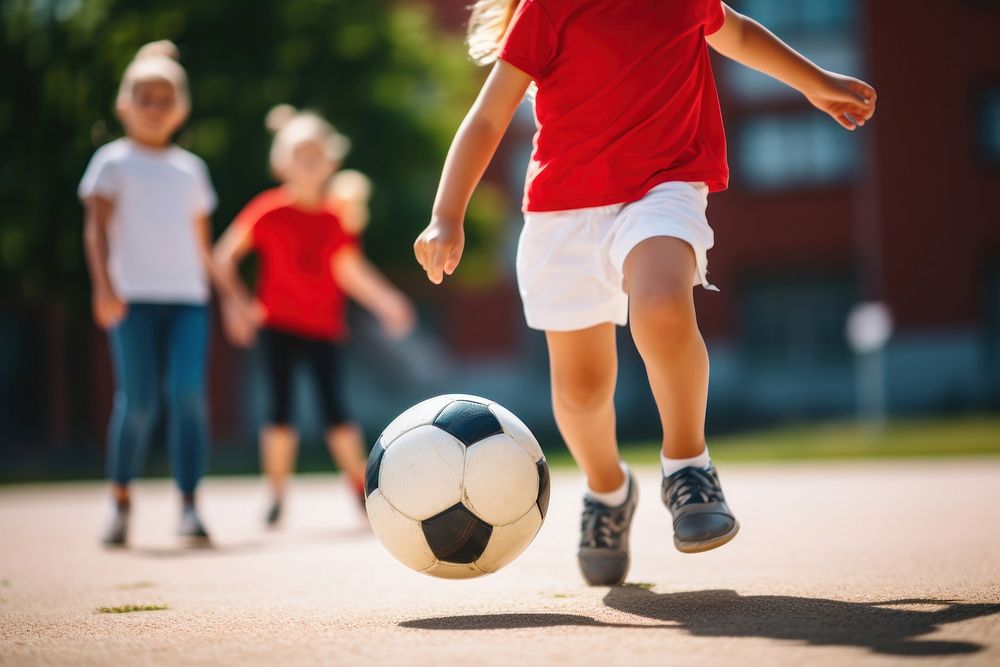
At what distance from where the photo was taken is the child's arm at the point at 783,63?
384cm

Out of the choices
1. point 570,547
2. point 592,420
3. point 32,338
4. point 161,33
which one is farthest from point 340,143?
point 32,338

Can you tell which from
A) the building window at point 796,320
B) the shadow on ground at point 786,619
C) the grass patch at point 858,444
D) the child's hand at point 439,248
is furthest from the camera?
the building window at point 796,320

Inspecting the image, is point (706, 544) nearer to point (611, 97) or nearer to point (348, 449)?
point (611, 97)

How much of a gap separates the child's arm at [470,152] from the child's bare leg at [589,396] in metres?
0.49

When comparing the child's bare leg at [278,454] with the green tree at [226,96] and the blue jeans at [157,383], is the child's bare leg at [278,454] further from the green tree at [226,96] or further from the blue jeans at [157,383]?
the green tree at [226,96]

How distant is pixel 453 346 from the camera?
93.7 ft

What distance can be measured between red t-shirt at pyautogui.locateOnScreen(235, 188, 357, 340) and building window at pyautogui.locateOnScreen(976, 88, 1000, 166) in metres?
22.5

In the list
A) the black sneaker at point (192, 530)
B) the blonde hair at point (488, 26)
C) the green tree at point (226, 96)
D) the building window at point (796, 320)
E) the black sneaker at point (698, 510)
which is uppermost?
the green tree at point (226, 96)

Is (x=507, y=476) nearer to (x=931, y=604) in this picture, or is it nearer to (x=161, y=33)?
(x=931, y=604)

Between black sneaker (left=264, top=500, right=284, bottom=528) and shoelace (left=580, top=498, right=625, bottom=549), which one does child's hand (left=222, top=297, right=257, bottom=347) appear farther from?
shoelace (left=580, top=498, right=625, bottom=549)

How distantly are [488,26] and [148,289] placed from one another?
8.29 feet

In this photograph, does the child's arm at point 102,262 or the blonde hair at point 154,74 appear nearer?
the child's arm at point 102,262

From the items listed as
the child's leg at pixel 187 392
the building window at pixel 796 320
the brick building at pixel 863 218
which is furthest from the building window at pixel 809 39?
the child's leg at pixel 187 392

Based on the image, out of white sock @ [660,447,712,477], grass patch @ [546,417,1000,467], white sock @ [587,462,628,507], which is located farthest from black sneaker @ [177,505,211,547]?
grass patch @ [546,417,1000,467]
